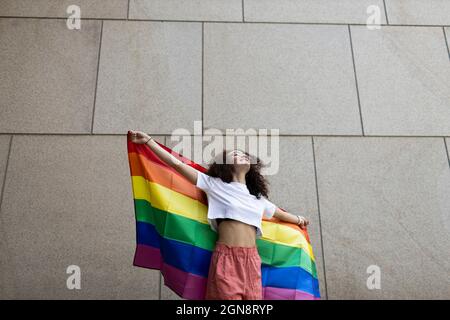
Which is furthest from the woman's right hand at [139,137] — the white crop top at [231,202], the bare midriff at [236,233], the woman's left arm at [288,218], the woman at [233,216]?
the woman's left arm at [288,218]

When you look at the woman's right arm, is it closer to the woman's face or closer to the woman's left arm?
the woman's face

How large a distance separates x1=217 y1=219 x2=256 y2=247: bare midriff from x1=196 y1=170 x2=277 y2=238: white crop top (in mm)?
40

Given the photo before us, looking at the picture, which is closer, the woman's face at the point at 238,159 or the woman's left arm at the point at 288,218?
the woman's face at the point at 238,159

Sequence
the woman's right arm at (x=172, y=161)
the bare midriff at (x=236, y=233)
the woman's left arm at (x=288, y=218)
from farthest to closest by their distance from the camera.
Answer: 1. the woman's left arm at (x=288, y=218)
2. the woman's right arm at (x=172, y=161)
3. the bare midriff at (x=236, y=233)

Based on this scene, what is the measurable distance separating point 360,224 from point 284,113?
4.92ft

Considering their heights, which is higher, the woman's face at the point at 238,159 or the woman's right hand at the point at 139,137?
the woman's right hand at the point at 139,137

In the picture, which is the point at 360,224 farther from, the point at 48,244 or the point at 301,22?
the point at 48,244

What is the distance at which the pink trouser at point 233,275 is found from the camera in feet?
9.02

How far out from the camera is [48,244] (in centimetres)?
416

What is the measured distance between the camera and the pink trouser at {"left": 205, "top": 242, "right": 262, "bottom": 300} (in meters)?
2.75

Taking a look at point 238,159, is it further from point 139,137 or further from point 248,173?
point 139,137

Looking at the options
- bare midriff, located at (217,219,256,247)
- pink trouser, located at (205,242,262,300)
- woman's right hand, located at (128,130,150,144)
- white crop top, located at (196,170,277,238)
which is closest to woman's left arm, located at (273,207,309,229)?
white crop top, located at (196,170,277,238)

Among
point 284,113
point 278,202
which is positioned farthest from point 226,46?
point 278,202

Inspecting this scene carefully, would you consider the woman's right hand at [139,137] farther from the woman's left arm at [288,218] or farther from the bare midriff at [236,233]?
the woman's left arm at [288,218]
